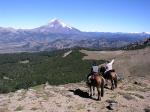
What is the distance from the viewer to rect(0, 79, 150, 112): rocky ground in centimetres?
3109

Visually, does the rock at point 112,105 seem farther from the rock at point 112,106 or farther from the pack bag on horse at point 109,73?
the pack bag on horse at point 109,73

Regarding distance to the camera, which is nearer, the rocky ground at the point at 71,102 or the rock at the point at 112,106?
the rocky ground at the point at 71,102

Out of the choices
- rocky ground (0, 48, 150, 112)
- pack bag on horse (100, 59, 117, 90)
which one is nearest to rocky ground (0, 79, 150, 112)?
rocky ground (0, 48, 150, 112)

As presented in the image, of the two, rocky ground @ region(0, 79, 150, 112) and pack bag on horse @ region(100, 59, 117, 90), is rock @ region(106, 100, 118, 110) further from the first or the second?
pack bag on horse @ region(100, 59, 117, 90)

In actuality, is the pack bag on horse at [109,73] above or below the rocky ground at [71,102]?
above

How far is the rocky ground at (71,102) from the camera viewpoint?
31.1m

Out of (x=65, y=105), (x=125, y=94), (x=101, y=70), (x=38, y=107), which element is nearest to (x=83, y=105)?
(x=65, y=105)

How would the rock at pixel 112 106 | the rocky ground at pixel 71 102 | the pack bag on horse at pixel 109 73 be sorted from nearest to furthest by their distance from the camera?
the rocky ground at pixel 71 102, the rock at pixel 112 106, the pack bag on horse at pixel 109 73

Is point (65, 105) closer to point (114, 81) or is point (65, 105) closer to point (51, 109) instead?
point (51, 109)

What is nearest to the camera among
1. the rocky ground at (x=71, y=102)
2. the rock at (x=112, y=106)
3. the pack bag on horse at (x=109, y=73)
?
the rocky ground at (x=71, y=102)

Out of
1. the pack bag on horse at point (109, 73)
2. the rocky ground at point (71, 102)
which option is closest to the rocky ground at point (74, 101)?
the rocky ground at point (71, 102)

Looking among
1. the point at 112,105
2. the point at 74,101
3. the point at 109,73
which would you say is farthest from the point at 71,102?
the point at 109,73

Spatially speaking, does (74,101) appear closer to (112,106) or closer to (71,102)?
(71,102)

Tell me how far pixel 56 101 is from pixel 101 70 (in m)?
10.1
